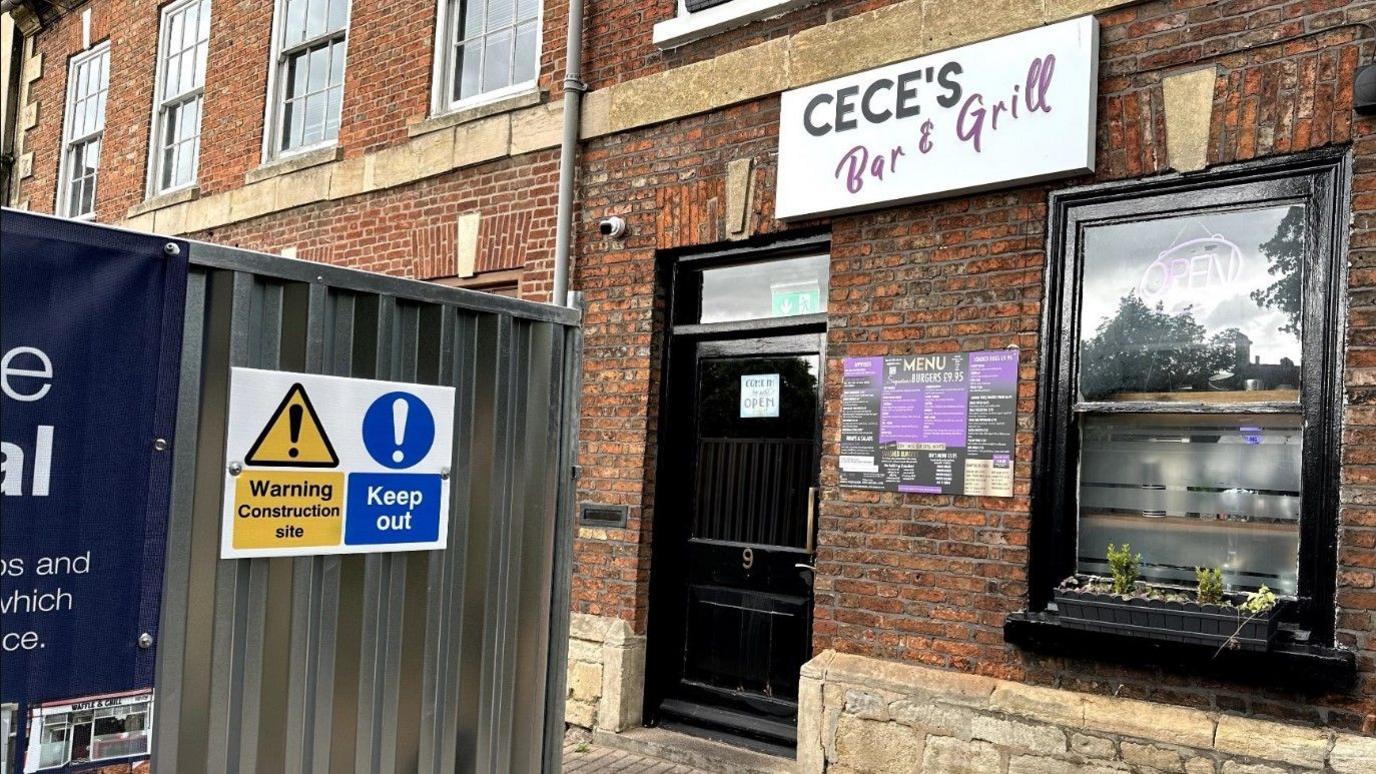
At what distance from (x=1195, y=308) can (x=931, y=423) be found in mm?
1236

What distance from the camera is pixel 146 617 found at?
2438mm

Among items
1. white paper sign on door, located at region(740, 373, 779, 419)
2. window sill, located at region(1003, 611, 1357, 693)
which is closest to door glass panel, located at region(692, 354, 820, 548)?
white paper sign on door, located at region(740, 373, 779, 419)

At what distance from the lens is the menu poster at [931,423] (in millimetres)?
5031

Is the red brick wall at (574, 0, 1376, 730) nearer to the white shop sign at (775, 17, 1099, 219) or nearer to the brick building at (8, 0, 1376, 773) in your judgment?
the brick building at (8, 0, 1376, 773)

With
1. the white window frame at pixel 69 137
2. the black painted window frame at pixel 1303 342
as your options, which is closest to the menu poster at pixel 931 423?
the black painted window frame at pixel 1303 342

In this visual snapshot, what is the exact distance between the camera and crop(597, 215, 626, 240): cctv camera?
6.67 metres

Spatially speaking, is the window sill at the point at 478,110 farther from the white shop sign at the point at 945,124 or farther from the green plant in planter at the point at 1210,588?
the green plant in planter at the point at 1210,588

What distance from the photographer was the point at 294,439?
2.71 metres

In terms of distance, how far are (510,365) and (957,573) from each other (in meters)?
2.69

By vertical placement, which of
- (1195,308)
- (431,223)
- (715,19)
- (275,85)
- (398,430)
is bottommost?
(398,430)

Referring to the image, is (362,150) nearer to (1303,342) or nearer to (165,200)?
(165,200)

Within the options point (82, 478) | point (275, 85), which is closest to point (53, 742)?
point (82, 478)

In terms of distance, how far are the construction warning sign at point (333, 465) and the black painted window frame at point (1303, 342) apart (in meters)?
2.92

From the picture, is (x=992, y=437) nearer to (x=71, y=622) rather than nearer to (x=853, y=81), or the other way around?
(x=853, y=81)
